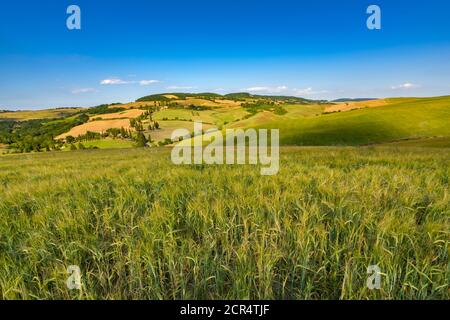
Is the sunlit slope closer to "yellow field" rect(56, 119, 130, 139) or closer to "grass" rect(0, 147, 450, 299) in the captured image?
"grass" rect(0, 147, 450, 299)

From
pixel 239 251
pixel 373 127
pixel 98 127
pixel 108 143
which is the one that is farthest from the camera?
pixel 98 127

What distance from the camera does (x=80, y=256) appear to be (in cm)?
255

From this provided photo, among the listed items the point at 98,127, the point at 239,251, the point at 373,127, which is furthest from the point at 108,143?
the point at 239,251

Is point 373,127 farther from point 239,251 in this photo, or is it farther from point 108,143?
point 108,143

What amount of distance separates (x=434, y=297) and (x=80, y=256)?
3.10m

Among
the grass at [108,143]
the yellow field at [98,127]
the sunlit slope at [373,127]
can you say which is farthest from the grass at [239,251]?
the yellow field at [98,127]

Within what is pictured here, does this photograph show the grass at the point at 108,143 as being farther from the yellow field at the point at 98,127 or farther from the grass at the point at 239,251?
the grass at the point at 239,251

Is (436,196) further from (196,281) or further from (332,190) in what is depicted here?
(196,281)

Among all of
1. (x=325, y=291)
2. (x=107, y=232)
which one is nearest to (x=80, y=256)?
(x=107, y=232)

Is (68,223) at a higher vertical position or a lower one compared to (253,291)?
higher

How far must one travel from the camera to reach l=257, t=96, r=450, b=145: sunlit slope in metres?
62.0

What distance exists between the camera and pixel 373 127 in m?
69.0

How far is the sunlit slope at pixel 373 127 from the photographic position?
2441 inches
